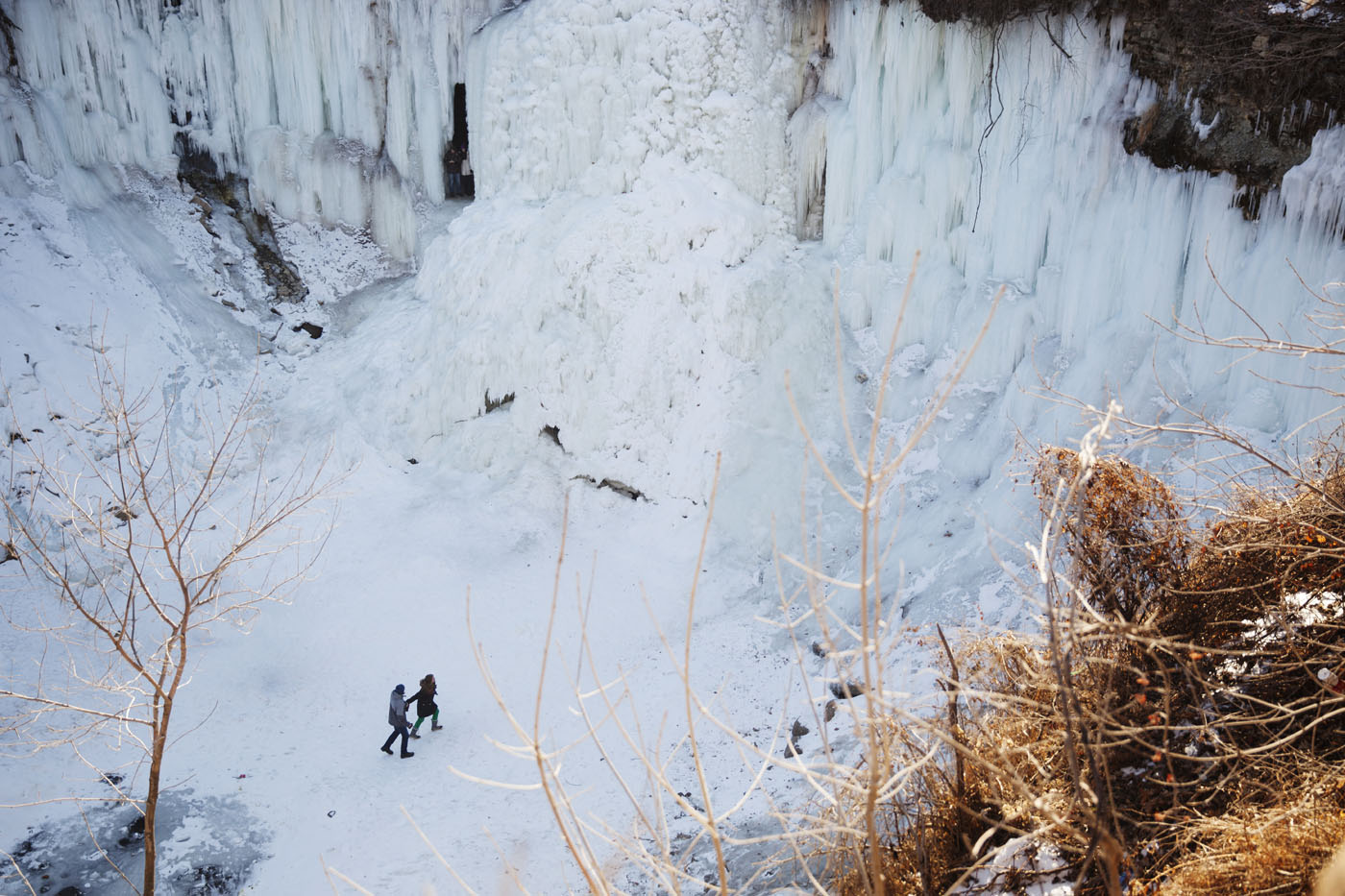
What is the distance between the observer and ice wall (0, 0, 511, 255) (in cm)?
1451

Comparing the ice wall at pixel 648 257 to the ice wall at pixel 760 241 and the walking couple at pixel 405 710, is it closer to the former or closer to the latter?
the ice wall at pixel 760 241

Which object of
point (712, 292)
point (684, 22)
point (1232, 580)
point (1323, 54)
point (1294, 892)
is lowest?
point (1294, 892)

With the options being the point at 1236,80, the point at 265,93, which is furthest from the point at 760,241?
the point at 265,93

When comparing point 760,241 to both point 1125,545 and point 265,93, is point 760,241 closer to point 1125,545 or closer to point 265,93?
point 1125,545

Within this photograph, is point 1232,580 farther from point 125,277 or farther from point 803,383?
point 125,277

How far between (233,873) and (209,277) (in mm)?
10972

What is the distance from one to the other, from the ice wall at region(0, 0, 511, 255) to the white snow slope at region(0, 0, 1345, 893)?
6 centimetres

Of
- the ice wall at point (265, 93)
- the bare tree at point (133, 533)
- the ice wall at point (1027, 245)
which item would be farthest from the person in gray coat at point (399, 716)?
the ice wall at point (265, 93)

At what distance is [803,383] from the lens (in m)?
13.6

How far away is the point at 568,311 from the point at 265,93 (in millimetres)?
7468

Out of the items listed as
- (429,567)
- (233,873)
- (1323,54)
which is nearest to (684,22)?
(1323,54)

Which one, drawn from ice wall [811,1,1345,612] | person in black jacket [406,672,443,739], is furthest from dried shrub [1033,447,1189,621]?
person in black jacket [406,672,443,739]

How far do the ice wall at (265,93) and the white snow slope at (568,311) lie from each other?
0.06 metres

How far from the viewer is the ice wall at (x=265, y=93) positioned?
14508 mm
